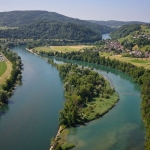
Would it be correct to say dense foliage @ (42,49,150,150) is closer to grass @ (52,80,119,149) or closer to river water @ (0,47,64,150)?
grass @ (52,80,119,149)

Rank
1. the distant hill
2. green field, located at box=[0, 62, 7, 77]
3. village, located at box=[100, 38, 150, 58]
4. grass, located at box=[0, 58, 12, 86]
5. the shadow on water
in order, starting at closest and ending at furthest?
1. the shadow on water
2. grass, located at box=[0, 58, 12, 86]
3. green field, located at box=[0, 62, 7, 77]
4. village, located at box=[100, 38, 150, 58]
5. the distant hill

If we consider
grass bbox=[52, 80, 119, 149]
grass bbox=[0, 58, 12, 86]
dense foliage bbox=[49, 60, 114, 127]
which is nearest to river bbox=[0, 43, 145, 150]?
grass bbox=[52, 80, 119, 149]

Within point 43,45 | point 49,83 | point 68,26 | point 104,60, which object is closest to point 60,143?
point 49,83

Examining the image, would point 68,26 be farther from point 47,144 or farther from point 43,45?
point 47,144

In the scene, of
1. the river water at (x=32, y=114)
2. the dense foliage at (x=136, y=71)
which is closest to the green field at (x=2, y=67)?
the river water at (x=32, y=114)

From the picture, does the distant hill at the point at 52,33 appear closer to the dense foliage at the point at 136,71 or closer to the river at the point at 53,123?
the dense foliage at the point at 136,71

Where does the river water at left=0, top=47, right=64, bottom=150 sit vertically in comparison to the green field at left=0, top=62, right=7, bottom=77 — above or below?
below

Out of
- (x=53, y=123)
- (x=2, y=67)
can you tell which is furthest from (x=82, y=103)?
(x=2, y=67)

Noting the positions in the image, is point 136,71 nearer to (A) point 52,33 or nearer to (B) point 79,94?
(B) point 79,94
